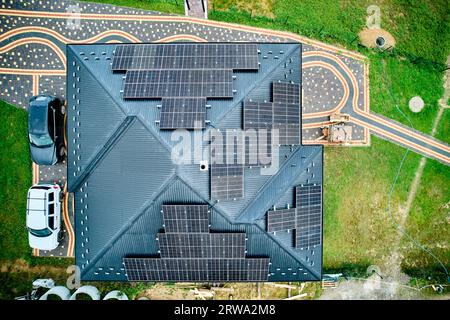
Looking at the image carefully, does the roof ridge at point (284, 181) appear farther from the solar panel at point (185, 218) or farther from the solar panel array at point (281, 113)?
the solar panel at point (185, 218)

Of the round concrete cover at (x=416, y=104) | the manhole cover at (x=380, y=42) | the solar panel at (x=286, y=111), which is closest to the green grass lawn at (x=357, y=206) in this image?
the round concrete cover at (x=416, y=104)

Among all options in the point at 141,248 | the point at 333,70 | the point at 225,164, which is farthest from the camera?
the point at 333,70

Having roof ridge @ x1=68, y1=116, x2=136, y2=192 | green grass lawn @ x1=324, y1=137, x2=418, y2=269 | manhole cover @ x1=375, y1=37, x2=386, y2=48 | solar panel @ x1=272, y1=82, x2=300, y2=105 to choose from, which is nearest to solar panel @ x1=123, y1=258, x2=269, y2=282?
roof ridge @ x1=68, y1=116, x2=136, y2=192

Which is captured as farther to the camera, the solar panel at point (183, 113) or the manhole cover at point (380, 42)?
the manhole cover at point (380, 42)

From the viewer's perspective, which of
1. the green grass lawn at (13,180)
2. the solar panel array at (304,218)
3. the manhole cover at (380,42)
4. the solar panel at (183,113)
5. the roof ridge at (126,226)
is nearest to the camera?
the solar panel at (183,113)

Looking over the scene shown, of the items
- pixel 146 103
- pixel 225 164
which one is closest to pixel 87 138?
pixel 146 103

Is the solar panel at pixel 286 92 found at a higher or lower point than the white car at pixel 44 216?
higher
